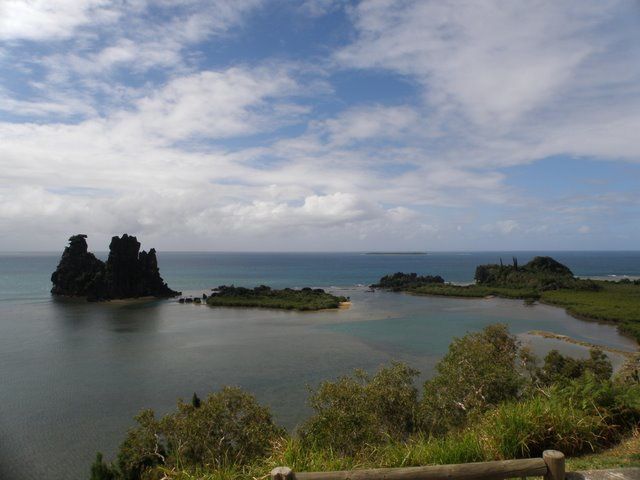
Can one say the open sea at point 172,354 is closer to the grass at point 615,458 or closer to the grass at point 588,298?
the grass at point 588,298

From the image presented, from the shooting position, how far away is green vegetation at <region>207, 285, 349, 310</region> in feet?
229

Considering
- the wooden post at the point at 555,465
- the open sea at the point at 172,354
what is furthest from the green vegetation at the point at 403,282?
the wooden post at the point at 555,465

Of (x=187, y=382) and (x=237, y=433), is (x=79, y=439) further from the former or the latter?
(x=237, y=433)

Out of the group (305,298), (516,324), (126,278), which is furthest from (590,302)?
(126,278)

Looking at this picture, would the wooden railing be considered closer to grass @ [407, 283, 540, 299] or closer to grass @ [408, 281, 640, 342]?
grass @ [408, 281, 640, 342]

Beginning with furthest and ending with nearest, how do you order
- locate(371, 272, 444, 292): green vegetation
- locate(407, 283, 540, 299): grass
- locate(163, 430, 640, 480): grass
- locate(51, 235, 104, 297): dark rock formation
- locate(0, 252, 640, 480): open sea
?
locate(371, 272, 444, 292): green vegetation, locate(51, 235, 104, 297): dark rock formation, locate(407, 283, 540, 299): grass, locate(0, 252, 640, 480): open sea, locate(163, 430, 640, 480): grass

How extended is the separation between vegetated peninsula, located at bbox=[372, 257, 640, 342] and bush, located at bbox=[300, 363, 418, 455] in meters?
40.2

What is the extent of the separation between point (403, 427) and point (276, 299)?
6174 centimetres

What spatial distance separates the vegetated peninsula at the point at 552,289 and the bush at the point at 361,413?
40194 mm

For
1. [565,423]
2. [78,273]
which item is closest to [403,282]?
[78,273]

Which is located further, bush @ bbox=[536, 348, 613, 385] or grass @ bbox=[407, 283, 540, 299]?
grass @ bbox=[407, 283, 540, 299]

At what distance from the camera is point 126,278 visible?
89.8 metres

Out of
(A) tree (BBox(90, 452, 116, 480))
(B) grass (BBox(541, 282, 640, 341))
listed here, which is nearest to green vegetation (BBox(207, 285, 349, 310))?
(B) grass (BBox(541, 282, 640, 341))

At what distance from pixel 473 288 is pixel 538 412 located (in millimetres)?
87639
